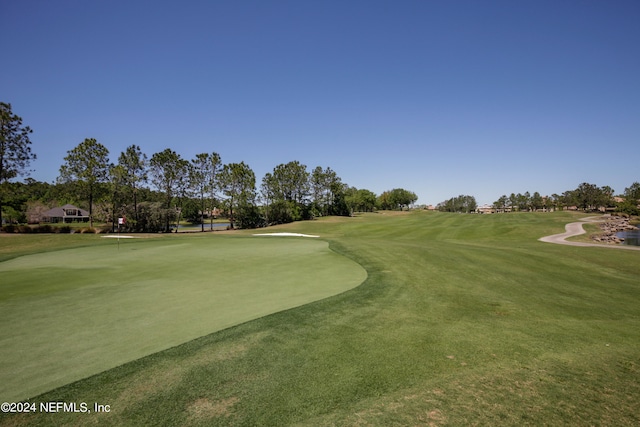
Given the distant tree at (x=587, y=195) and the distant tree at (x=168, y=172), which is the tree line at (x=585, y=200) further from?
the distant tree at (x=168, y=172)

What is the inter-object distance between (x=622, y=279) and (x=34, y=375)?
1790 cm

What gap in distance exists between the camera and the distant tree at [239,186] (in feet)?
171

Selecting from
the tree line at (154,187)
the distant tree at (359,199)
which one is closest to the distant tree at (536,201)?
the distant tree at (359,199)

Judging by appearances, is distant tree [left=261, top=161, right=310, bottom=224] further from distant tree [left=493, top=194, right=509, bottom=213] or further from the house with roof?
distant tree [left=493, top=194, right=509, bottom=213]

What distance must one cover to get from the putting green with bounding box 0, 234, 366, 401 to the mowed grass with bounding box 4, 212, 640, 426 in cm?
66

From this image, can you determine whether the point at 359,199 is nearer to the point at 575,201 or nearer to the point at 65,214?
the point at 575,201

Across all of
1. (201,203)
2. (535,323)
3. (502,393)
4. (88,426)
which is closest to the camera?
(88,426)

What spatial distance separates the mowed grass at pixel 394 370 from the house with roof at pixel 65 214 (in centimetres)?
10837

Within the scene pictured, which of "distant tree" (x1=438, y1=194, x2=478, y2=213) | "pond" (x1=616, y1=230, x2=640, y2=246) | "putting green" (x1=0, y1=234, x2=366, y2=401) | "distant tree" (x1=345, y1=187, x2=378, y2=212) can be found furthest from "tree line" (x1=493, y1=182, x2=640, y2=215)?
"putting green" (x1=0, y1=234, x2=366, y2=401)

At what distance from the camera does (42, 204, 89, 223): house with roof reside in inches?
3498

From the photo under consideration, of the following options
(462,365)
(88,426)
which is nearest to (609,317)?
(462,365)

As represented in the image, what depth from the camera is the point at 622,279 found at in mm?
12336

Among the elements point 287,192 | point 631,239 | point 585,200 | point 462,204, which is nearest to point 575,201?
point 585,200

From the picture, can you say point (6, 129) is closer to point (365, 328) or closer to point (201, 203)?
point (201, 203)
